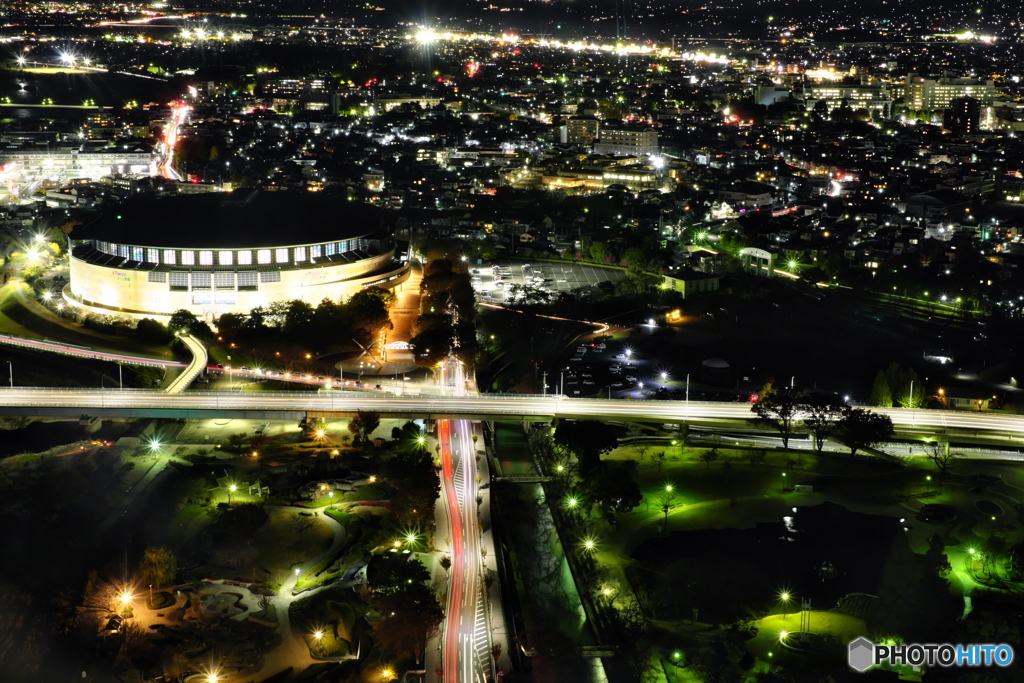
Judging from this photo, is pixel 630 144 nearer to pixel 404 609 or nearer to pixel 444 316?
pixel 444 316

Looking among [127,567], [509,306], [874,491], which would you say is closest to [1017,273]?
[509,306]

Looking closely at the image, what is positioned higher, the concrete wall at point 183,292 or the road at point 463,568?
the concrete wall at point 183,292

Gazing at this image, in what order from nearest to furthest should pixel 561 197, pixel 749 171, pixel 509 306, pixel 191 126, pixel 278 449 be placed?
pixel 278 449, pixel 509 306, pixel 561 197, pixel 749 171, pixel 191 126

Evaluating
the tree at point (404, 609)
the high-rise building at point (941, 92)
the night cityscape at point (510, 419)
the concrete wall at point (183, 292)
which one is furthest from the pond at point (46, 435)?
the high-rise building at point (941, 92)

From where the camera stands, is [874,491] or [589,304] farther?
[589,304]

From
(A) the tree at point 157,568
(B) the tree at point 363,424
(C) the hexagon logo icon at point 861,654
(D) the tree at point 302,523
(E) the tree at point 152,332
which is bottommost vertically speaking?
(C) the hexagon logo icon at point 861,654

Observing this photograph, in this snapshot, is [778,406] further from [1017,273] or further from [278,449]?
[1017,273]

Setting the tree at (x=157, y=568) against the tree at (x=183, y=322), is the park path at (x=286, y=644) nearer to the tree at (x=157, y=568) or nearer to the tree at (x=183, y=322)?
the tree at (x=157, y=568)

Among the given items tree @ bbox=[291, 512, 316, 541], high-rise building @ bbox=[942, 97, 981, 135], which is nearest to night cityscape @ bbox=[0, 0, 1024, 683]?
tree @ bbox=[291, 512, 316, 541]
